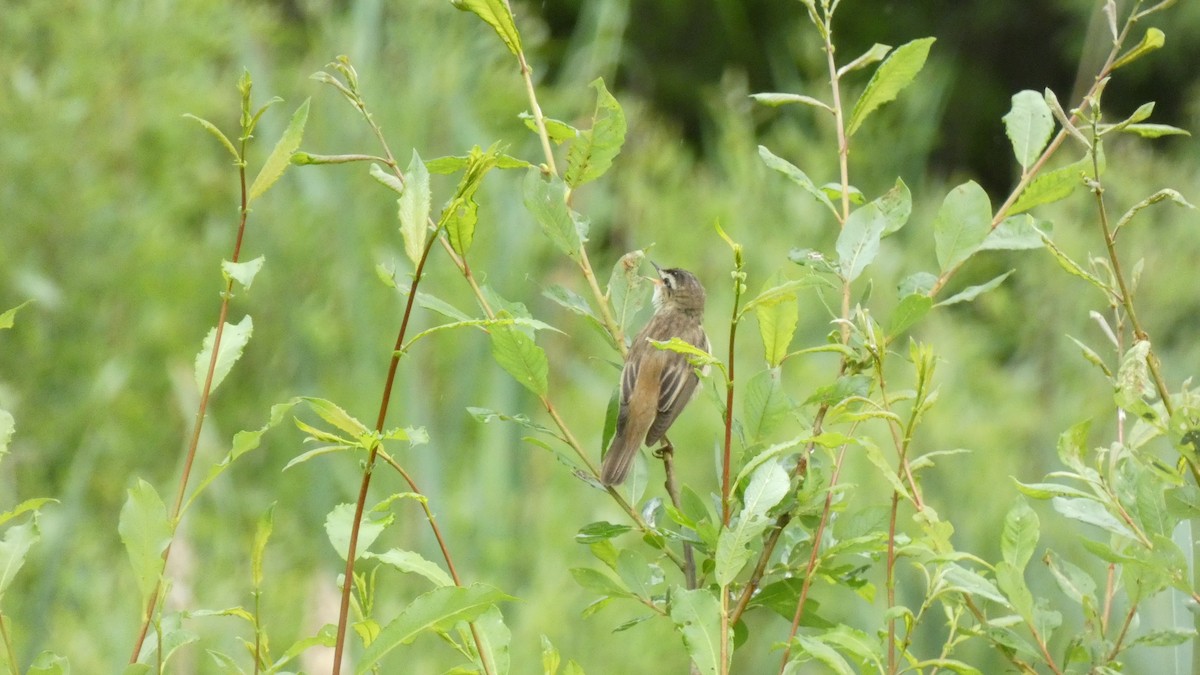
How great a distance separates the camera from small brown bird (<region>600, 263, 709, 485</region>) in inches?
88.5

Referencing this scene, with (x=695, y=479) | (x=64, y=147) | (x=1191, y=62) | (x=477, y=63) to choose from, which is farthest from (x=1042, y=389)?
(x=1191, y=62)

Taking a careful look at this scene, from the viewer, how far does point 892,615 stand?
81cm

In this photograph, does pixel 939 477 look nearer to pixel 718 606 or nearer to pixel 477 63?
pixel 477 63

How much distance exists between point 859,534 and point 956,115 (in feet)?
30.8

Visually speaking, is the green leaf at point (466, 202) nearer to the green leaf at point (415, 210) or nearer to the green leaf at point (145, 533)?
the green leaf at point (415, 210)

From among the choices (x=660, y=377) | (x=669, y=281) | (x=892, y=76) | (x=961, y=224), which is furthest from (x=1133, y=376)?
(x=669, y=281)

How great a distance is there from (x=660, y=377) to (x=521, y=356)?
158cm

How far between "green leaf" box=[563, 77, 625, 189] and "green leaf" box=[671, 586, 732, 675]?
335 mm

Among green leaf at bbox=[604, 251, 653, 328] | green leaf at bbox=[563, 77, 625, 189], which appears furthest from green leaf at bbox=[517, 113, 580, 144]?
green leaf at bbox=[604, 251, 653, 328]

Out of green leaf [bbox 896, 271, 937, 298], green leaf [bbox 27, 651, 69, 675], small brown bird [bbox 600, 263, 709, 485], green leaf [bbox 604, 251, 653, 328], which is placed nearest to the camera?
green leaf [bbox 27, 651, 69, 675]

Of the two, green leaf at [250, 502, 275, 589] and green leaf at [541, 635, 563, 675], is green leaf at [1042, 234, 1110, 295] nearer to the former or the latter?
green leaf at [541, 635, 563, 675]

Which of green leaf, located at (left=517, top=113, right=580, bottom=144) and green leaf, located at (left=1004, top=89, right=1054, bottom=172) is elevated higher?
green leaf, located at (left=517, top=113, right=580, bottom=144)

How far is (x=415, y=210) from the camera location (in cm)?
78

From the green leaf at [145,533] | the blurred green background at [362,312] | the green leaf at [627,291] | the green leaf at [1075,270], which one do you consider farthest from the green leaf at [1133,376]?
the blurred green background at [362,312]
